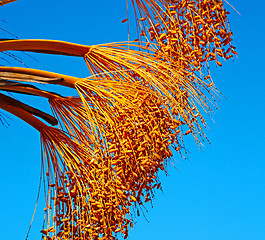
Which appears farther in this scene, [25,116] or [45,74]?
[25,116]

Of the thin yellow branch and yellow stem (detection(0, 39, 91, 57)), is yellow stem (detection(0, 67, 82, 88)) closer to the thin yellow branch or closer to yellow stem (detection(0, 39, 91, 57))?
yellow stem (detection(0, 39, 91, 57))

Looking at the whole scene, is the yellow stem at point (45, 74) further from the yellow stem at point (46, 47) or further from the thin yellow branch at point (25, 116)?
the thin yellow branch at point (25, 116)

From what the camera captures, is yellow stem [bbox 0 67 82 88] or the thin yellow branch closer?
yellow stem [bbox 0 67 82 88]

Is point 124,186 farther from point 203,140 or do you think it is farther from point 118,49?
point 118,49

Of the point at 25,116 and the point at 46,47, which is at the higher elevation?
the point at 46,47

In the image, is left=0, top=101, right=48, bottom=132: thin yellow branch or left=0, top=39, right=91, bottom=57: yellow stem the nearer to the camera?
left=0, top=39, right=91, bottom=57: yellow stem

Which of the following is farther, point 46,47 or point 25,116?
point 25,116

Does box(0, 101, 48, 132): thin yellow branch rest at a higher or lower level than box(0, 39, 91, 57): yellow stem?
lower

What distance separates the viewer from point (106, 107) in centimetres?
398

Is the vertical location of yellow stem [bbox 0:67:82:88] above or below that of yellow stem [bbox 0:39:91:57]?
below

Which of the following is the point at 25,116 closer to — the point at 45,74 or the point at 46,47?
the point at 45,74

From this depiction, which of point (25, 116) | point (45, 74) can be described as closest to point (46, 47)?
point (45, 74)

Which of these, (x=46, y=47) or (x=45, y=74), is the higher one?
(x=46, y=47)

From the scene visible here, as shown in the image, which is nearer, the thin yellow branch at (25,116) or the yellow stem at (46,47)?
the yellow stem at (46,47)
